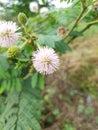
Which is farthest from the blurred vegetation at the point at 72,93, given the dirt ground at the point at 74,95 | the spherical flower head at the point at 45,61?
the spherical flower head at the point at 45,61

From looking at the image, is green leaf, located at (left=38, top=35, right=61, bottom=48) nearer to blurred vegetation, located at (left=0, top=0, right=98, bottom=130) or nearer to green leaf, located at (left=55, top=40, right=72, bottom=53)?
green leaf, located at (left=55, top=40, right=72, bottom=53)

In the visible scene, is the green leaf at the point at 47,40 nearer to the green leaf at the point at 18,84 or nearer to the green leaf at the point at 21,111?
the green leaf at the point at 21,111

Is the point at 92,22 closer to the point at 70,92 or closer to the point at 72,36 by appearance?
the point at 72,36

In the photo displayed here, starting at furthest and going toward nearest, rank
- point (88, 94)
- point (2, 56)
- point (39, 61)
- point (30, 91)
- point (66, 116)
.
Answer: point (88, 94)
point (66, 116)
point (30, 91)
point (2, 56)
point (39, 61)

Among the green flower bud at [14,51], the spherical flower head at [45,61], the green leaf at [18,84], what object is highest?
the green leaf at [18,84]

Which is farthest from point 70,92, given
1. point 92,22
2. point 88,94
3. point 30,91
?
point 92,22

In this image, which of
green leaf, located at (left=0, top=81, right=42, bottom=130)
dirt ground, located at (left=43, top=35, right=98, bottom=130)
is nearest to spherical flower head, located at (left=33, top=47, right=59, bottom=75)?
green leaf, located at (left=0, top=81, right=42, bottom=130)
